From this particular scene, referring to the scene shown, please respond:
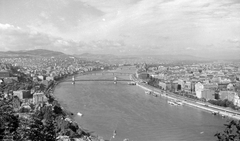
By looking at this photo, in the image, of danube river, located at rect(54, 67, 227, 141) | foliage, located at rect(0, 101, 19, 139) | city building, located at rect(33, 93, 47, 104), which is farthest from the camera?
city building, located at rect(33, 93, 47, 104)

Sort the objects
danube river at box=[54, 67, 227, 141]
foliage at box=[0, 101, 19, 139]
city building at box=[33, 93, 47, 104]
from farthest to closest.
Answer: city building at box=[33, 93, 47, 104] → danube river at box=[54, 67, 227, 141] → foliage at box=[0, 101, 19, 139]

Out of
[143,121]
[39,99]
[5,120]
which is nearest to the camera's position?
[5,120]

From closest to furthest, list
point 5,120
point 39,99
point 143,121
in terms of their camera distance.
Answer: point 5,120 → point 143,121 → point 39,99

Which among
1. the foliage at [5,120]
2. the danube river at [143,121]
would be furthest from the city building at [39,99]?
the foliage at [5,120]

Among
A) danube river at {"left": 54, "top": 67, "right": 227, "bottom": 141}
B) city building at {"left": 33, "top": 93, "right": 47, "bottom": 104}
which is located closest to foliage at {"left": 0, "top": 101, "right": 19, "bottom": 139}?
danube river at {"left": 54, "top": 67, "right": 227, "bottom": 141}

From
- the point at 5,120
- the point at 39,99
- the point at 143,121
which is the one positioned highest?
the point at 5,120

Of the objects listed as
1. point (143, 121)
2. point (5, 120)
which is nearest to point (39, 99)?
point (143, 121)

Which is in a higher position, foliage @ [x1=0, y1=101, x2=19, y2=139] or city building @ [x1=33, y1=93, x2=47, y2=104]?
foliage @ [x1=0, y1=101, x2=19, y2=139]

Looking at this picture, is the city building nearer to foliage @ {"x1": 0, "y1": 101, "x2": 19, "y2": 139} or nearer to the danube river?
the danube river

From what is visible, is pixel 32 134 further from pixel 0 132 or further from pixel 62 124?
pixel 62 124

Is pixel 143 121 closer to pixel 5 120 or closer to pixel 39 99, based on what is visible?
pixel 39 99

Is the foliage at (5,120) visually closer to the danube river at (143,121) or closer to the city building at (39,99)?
the danube river at (143,121)

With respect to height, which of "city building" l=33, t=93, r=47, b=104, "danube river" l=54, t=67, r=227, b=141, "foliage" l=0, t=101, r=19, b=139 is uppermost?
"foliage" l=0, t=101, r=19, b=139
